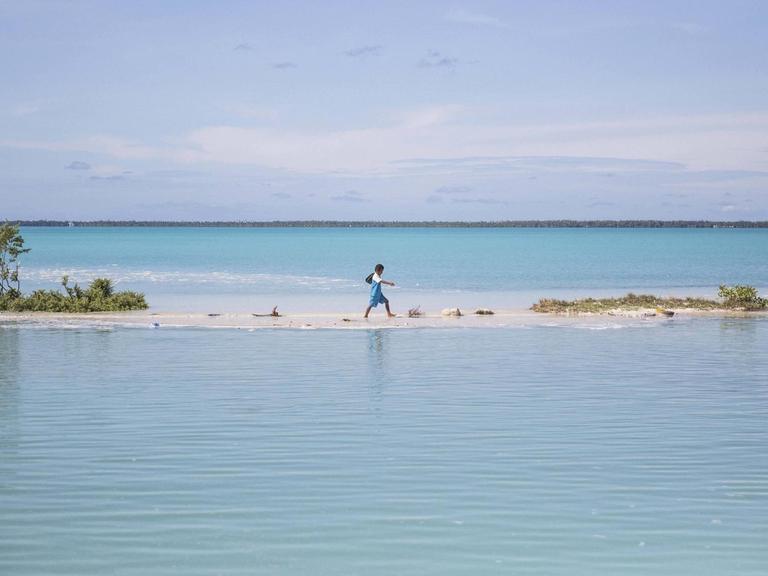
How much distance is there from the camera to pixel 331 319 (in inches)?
1238

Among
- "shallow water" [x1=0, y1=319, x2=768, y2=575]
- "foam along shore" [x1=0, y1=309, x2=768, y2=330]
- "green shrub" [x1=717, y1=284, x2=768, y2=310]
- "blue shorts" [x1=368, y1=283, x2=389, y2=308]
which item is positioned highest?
"blue shorts" [x1=368, y1=283, x2=389, y2=308]

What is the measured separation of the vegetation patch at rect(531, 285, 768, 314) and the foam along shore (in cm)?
77

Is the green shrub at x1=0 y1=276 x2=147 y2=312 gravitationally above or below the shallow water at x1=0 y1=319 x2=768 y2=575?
above

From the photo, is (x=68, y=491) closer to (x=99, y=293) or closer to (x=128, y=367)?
(x=128, y=367)

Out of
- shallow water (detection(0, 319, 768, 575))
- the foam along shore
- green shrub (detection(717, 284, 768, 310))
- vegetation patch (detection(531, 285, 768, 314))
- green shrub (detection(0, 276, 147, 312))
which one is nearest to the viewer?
shallow water (detection(0, 319, 768, 575))

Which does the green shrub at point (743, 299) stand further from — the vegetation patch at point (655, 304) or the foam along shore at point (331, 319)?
the foam along shore at point (331, 319)

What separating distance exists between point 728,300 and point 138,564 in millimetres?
30738

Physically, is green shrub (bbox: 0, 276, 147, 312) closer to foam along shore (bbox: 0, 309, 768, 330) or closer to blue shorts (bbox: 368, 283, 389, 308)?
foam along shore (bbox: 0, 309, 768, 330)

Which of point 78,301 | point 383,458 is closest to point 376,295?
point 78,301

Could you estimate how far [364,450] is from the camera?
1283cm

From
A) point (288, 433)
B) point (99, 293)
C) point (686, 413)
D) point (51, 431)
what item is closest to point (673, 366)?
point (686, 413)

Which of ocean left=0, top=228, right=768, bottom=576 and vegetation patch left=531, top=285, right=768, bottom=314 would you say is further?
vegetation patch left=531, top=285, right=768, bottom=314

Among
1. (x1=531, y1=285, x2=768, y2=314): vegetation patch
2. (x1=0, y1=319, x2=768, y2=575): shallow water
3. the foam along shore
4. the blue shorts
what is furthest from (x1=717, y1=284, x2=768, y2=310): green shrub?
(x1=0, y1=319, x2=768, y2=575): shallow water

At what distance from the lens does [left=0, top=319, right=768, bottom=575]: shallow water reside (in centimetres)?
898
